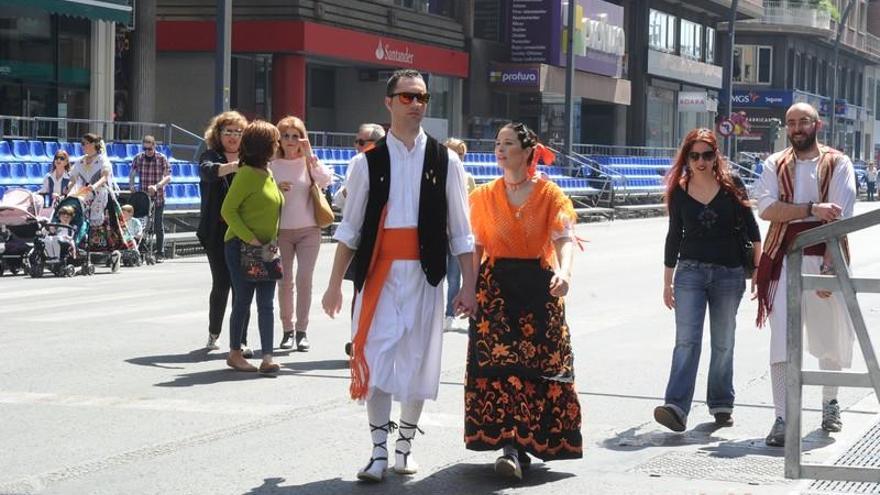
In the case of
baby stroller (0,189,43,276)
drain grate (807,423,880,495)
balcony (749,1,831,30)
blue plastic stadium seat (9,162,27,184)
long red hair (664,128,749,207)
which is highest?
balcony (749,1,831,30)

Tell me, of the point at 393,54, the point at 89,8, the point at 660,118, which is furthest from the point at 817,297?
the point at 660,118

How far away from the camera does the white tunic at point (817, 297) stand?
841 centimetres

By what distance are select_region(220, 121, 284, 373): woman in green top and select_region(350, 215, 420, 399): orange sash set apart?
129 inches

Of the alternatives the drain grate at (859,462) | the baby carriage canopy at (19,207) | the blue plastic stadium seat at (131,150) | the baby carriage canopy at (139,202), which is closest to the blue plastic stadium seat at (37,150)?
the blue plastic stadium seat at (131,150)

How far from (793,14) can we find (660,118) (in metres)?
18.7

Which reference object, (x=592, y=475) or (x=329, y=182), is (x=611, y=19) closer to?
(x=329, y=182)

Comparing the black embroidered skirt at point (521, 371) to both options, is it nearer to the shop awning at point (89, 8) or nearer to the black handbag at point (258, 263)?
the black handbag at point (258, 263)

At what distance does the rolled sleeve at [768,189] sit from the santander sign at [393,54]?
110 ft

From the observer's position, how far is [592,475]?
7.38 metres

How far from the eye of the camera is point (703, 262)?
343 inches

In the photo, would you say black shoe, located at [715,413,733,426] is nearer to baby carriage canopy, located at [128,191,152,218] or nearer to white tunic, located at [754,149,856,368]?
white tunic, located at [754,149,856,368]

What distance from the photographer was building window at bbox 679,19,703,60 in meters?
69.6

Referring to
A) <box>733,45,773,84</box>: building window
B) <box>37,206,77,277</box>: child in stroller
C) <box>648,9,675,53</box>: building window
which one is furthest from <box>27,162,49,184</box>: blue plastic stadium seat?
<box>733,45,773,84</box>: building window

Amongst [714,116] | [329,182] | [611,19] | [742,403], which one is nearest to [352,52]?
[611,19]
